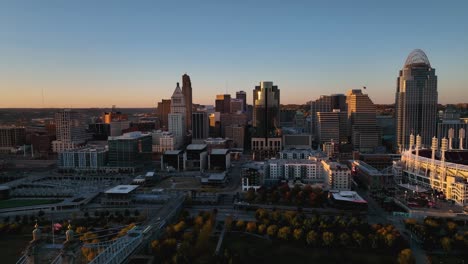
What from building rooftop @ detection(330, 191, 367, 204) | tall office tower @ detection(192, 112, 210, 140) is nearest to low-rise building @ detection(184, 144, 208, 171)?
tall office tower @ detection(192, 112, 210, 140)

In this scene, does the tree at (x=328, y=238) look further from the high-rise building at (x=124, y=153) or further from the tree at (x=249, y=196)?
the high-rise building at (x=124, y=153)

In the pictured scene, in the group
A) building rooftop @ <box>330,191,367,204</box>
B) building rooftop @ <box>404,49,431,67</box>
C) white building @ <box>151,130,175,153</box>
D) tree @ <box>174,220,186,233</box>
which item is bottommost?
tree @ <box>174,220,186,233</box>

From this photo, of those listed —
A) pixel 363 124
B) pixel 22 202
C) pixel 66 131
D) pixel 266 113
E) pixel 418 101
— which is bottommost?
pixel 22 202

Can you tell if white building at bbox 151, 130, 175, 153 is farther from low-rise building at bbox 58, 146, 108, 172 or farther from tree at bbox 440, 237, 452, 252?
tree at bbox 440, 237, 452, 252

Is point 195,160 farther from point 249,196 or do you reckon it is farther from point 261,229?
point 261,229

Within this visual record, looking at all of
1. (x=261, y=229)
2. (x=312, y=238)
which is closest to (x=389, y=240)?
(x=312, y=238)

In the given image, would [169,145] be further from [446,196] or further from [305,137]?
[446,196]
